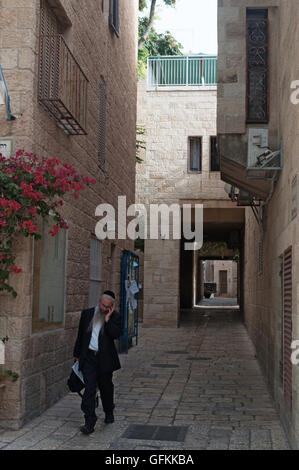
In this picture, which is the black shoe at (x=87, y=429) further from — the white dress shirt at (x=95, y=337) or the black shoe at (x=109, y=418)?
the white dress shirt at (x=95, y=337)

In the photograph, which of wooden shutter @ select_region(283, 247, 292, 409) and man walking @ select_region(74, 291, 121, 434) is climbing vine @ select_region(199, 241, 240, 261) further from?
man walking @ select_region(74, 291, 121, 434)

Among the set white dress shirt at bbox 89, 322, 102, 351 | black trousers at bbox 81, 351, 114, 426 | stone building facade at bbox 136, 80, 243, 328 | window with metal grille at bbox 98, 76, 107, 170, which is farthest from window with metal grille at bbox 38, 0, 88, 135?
stone building facade at bbox 136, 80, 243, 328

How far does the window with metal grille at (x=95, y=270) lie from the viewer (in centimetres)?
1004

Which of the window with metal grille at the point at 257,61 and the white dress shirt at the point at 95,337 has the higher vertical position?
the window with metal grille at the point at 257,61

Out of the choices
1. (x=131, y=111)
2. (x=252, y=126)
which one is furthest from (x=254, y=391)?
(x=131, y=111)

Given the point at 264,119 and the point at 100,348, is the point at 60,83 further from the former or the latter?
the point at 100,348

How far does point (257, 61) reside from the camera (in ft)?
29.1

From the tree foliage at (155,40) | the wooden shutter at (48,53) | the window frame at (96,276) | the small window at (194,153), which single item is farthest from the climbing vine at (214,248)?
the wooden shutter at (48,53)

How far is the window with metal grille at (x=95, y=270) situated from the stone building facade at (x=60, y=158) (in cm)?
2

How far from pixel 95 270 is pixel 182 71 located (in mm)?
11362

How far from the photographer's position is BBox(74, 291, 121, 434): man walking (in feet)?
21.1

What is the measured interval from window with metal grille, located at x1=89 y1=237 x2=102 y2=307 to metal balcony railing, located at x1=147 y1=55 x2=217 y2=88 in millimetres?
10492

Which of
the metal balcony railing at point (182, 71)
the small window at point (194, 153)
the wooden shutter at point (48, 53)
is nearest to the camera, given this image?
the wooden shutter at point (48, 53)

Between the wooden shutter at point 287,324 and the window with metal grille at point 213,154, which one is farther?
the window with metal grille at point 213,154
